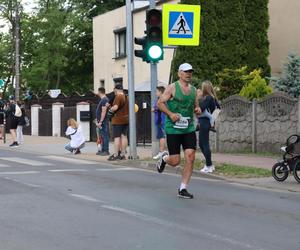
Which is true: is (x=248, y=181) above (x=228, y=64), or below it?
below

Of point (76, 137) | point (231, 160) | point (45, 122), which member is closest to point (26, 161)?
point (76, 137)

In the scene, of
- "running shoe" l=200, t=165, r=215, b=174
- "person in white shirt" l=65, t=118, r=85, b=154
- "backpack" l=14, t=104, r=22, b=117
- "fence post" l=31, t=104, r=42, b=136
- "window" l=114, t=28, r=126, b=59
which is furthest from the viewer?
"window" l=114, t=28, r=126, b=59

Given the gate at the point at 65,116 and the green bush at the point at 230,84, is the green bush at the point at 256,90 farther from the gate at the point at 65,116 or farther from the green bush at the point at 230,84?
the gate at the point at 65,116

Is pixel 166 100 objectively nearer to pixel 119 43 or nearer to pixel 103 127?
pixel 103 127

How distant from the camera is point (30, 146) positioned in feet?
74.2

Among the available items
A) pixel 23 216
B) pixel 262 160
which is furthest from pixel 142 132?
pixel 23 216

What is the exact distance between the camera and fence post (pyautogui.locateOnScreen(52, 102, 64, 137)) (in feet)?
95.0

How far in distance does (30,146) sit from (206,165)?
426 inches

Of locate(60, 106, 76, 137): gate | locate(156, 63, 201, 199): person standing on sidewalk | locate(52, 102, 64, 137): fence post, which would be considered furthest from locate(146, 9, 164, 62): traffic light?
locate(52, 102, 64, 137): fence post

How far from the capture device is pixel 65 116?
2800cm

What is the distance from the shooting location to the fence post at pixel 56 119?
95.0 ft

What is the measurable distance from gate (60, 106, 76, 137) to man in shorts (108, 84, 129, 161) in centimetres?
1085

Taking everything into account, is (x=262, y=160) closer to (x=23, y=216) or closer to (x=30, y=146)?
(x=23, y=216)

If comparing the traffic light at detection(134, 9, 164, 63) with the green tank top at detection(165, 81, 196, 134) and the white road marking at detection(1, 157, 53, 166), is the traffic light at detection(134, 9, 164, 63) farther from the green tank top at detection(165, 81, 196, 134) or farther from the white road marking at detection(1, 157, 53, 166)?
the green tank top at detection(165, 81, 196, 134)
